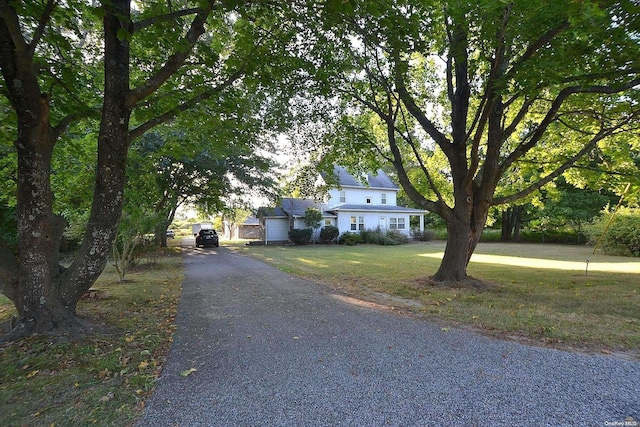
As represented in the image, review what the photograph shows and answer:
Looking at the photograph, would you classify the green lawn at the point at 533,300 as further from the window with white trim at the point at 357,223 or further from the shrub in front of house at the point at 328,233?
the window with white trim at the point at 357,223

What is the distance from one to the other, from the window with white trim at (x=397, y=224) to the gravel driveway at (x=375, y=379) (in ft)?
88.0

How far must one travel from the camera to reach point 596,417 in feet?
9.05

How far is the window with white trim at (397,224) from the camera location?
32.1 m

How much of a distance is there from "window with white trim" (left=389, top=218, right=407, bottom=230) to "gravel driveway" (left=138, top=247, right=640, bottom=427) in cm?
2682

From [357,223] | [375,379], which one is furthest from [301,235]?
[375,379]

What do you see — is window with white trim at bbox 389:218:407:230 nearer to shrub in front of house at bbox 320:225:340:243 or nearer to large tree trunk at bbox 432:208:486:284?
shrub in front of house at bbox 320:225:340:243

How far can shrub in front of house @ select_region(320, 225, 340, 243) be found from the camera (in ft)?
94.1

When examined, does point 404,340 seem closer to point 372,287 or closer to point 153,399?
point 153,399

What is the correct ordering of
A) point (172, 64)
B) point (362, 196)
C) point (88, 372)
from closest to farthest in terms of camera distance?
point (88, 372) → point (172, 64) → point (362, 196)

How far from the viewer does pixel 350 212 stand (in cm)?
3009

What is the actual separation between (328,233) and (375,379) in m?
25.2

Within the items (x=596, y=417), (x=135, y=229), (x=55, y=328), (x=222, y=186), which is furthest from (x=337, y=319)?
(x=222, y=186)

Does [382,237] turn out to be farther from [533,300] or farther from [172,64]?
[172,64]

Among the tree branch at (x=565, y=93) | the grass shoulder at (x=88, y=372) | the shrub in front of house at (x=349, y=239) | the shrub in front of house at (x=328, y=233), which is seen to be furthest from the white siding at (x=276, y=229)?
the grass shoulder at (x=88, y=372)
